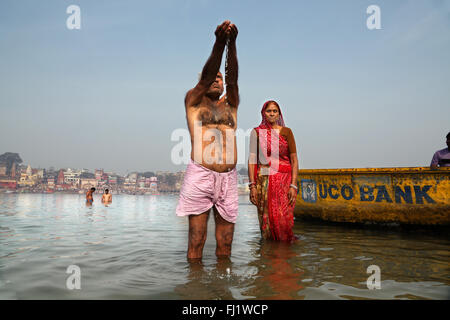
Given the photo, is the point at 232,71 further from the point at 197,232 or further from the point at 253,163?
the point at 253,163

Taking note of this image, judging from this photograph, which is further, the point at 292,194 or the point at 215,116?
the point at 292,194

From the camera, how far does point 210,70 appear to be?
2.54 metres

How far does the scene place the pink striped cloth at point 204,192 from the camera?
2.59 metres

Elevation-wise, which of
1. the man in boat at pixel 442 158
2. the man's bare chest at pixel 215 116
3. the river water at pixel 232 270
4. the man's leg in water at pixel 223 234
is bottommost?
the river water at pixel 232 270

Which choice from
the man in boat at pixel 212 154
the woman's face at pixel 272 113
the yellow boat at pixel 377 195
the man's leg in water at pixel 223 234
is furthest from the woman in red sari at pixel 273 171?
the yellow boat at pixel 377 195

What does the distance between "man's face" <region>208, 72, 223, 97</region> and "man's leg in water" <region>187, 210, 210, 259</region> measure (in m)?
1.16

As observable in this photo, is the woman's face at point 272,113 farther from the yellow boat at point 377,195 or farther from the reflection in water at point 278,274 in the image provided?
the yellow boat at point 377,195

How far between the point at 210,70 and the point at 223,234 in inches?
61.8

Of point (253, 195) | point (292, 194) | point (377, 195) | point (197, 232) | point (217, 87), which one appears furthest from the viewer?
point (377, 195)

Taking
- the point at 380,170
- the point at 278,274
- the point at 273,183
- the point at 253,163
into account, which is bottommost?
the point at 278,274

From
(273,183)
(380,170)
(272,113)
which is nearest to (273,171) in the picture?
(273,183)

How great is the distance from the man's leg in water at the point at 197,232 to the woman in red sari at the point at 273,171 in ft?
4.51

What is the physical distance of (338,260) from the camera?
9.81 feet

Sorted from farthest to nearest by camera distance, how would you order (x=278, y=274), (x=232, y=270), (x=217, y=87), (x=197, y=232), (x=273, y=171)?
1. (x=273, y=171)
2. (x=217, y=87)
3. (x=197, y=232)
4. (x=232, y=270)
5. (x=278, y=274)
